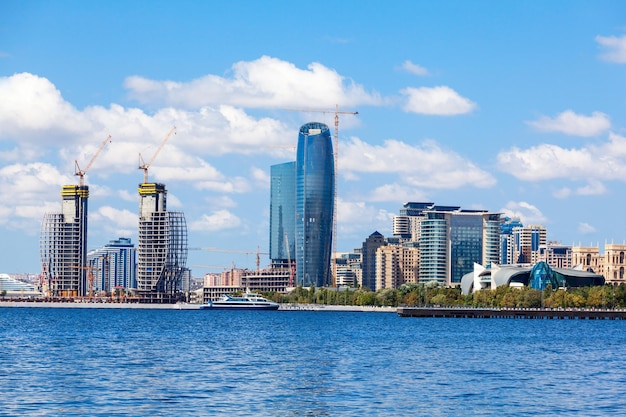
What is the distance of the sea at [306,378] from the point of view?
6309 cm

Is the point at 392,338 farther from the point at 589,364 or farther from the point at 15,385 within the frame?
the point at 15,385

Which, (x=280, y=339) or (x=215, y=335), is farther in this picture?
(x=215, y=335)

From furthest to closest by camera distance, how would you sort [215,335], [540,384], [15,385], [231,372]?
1. [215,335]
2. [231,372]
3. [540,384]
4. [15,385]

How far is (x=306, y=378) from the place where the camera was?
7825 centimetres

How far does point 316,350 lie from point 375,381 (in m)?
34.2

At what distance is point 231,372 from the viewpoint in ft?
272

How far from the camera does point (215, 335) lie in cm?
14450

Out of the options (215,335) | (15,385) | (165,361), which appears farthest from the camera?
(215,335)

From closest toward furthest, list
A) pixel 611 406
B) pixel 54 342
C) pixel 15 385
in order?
pixel 611 406 < pixel 15 385 < pixel 54 342

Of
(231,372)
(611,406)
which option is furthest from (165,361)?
(611,406)

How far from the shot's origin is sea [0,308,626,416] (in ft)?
207

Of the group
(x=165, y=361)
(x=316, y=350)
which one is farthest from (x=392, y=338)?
(x=165, y=361)

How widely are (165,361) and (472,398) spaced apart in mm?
31893

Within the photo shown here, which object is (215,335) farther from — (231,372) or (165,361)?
(231,372)
